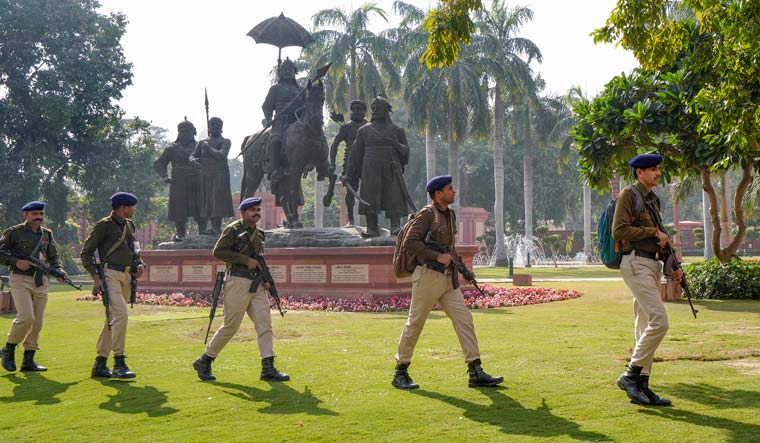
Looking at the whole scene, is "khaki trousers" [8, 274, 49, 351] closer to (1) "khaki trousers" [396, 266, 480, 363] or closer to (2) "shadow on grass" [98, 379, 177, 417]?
(2) "shadow on grass" [98, 379, 177, 417]

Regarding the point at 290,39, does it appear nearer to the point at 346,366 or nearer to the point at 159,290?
the point at 159,290

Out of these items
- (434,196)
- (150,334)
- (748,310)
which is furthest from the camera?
(748,310)

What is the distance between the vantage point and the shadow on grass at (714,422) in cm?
486

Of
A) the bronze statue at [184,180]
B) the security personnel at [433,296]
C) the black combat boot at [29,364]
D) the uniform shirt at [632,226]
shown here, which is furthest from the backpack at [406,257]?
the bronze statue at [184,180]

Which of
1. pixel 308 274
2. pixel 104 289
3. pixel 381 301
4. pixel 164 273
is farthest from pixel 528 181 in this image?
pixel 104 289

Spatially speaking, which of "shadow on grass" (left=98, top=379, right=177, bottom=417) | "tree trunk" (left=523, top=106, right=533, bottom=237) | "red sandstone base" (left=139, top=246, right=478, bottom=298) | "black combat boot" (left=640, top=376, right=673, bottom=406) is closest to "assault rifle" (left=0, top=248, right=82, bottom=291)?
"shadow on grass" (left=98, top=379, right=177, bottom=417)

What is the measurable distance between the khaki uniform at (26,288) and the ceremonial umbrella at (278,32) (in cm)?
1293

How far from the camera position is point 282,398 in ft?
21.2

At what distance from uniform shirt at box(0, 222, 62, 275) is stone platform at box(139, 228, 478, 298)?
26.5 ft

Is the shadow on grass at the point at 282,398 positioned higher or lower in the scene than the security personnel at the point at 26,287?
lower

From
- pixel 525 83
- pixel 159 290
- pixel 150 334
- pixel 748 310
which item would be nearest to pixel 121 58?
pixel 525 83

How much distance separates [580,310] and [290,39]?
35.6ft

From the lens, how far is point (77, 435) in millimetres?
5379

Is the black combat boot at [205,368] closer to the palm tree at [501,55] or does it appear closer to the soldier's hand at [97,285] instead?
the soldier's hand at [97,285]
